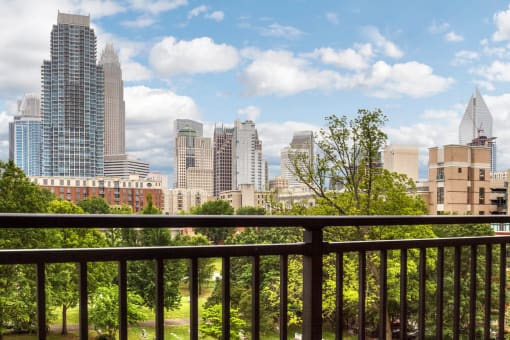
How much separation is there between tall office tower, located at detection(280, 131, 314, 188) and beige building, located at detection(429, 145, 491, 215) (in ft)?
14.8

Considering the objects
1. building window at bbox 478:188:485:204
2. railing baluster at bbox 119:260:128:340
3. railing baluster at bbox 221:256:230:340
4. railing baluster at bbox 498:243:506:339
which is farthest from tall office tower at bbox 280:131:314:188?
railing baluster at bbox 119:260:128:340

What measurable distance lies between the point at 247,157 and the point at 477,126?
305 inches

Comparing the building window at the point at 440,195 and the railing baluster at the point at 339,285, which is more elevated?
the railing baluster at the point at 339,285

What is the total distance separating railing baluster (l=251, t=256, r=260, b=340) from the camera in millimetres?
1310

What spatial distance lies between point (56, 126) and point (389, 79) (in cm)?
1387

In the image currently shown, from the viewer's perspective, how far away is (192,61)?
20.2 m

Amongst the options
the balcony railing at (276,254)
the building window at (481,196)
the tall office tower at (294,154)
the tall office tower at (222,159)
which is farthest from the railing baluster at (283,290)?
the building window at (481,196)

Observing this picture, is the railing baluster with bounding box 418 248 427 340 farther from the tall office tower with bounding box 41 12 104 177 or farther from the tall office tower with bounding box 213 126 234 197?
the tall office tower with bounding box 41 12 104 177

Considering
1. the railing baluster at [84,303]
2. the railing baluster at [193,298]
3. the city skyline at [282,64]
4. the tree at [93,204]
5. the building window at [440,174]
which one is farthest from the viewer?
the city skyline at [282,64]

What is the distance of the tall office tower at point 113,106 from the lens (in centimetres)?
1429

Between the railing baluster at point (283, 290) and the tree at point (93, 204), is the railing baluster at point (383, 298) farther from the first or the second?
the tree at point (93, 204)

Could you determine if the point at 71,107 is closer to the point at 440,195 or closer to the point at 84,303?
the point at 440,195

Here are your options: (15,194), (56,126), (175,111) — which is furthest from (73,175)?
(175,111)

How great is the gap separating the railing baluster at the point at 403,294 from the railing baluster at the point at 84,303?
3.35 feet
